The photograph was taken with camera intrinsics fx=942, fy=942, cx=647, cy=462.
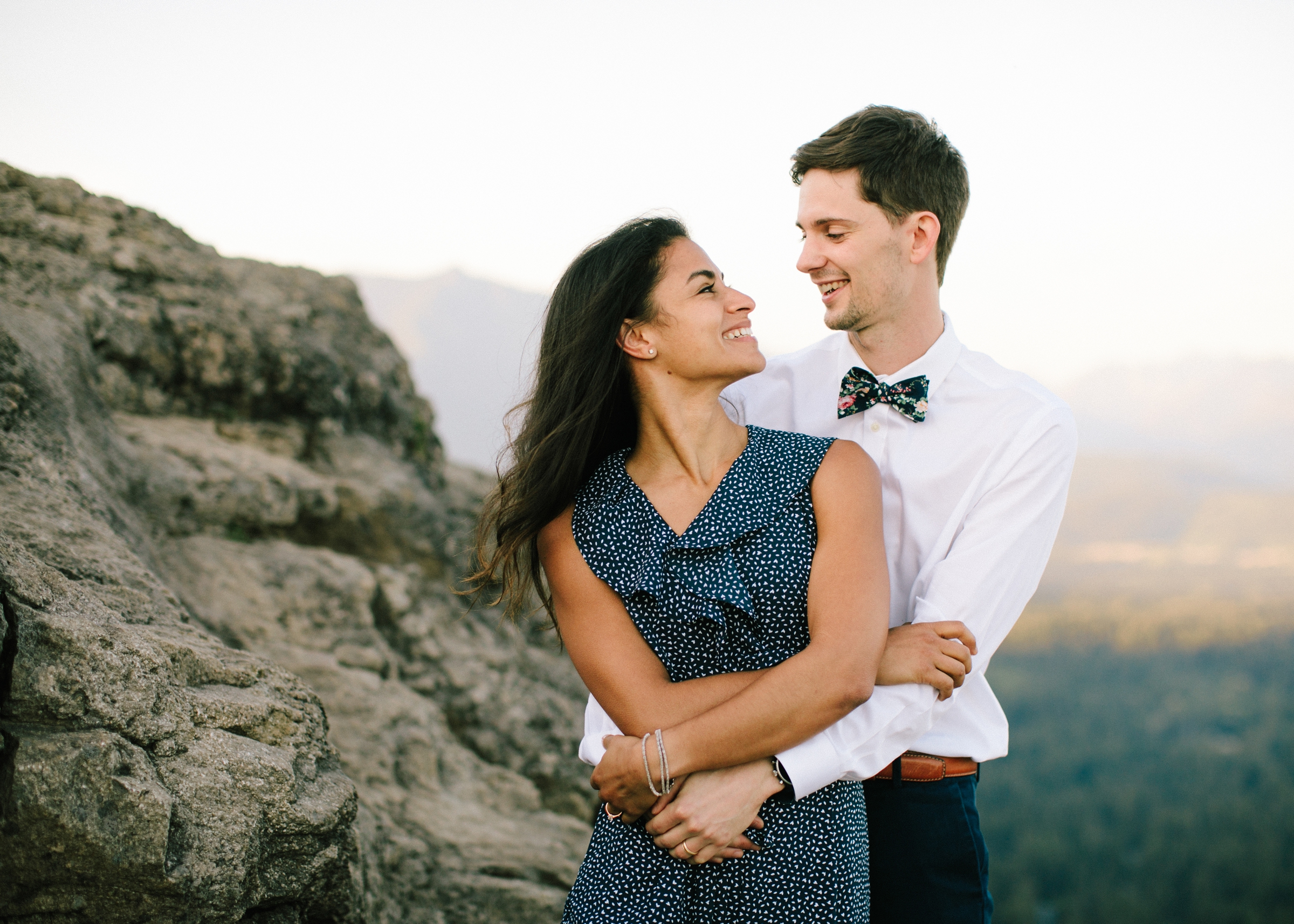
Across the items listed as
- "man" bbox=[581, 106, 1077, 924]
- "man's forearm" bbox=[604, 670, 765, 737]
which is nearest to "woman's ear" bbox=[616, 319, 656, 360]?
"man" bbox=[581, 106, 1077, 924]

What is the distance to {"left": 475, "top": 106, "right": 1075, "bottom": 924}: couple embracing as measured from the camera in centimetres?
208

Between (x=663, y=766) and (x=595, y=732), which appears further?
(x=595, y=732)

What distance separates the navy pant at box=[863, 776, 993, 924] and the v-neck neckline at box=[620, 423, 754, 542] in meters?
0.86

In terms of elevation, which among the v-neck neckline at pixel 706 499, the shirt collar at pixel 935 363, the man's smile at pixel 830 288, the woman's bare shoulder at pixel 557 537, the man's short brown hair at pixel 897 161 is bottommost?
the woman's bare shoulder at pixel 557 537

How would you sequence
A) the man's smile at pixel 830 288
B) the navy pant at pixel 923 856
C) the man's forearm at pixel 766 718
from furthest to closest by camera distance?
the man's smile at pixel 830 288 → the navy pant at pixel 923 856 → the man's forearm at pixel 766 718

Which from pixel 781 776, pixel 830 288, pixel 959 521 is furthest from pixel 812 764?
pixel 830 288

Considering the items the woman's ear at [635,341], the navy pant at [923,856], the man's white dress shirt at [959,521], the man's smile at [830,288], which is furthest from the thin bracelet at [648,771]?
the man's smile at [830,288]

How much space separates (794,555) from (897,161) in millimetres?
1400

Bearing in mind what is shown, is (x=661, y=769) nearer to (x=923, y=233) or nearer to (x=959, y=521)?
(x=959, y=521)

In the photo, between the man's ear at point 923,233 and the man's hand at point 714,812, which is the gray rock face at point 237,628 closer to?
the man's hand at point 714,812

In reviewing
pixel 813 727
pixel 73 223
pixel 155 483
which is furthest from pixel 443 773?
pixel 73 223

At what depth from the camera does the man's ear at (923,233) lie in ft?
9.58

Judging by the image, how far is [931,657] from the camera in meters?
2.22

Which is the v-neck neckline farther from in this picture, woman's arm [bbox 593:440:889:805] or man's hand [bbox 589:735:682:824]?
man's hand [bbox 589:735:682:824]
